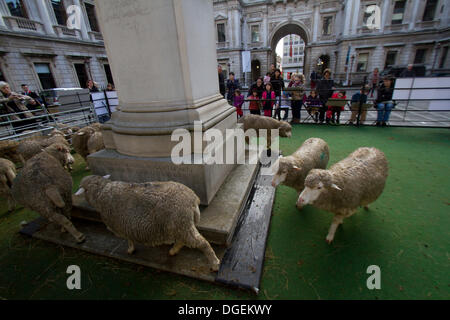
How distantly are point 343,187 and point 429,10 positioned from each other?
31.3m

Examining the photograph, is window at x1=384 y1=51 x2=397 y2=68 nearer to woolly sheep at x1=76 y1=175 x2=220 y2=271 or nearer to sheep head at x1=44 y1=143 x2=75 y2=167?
woolly sheep at x1=76 y1=175 x2=220 y2=271

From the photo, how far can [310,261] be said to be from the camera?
7.28 feet

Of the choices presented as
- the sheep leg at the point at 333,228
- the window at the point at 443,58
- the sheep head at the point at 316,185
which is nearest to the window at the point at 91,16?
the sheep head at the point at 316,185

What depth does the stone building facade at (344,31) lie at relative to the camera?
20766mm

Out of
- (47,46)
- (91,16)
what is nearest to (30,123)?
(47,46)

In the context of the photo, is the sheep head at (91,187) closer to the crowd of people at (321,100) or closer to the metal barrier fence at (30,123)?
the metal barrier fence at (30,123)

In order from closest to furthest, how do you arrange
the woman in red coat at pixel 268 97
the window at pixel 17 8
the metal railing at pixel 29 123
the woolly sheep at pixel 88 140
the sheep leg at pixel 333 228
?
the sheep leg at pixel 333 228 < the woolly sheep at pixel 88 140 < the metal railing at pixel 29 123 < the woman in red coat at pixel 268 97 < the window at pixel 17 8

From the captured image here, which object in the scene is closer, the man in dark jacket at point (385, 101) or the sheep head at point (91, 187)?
the sheep head at point (91, 187)

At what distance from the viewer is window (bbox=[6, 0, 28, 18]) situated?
44.6 feet

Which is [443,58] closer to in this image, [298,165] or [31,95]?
[298,165]

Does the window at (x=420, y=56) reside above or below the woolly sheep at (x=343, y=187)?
above

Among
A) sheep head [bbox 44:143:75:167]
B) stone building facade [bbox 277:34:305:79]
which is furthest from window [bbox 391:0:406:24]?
stone building facade [bbox 277:34:305:79]

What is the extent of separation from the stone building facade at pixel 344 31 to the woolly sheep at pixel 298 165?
967 inches
